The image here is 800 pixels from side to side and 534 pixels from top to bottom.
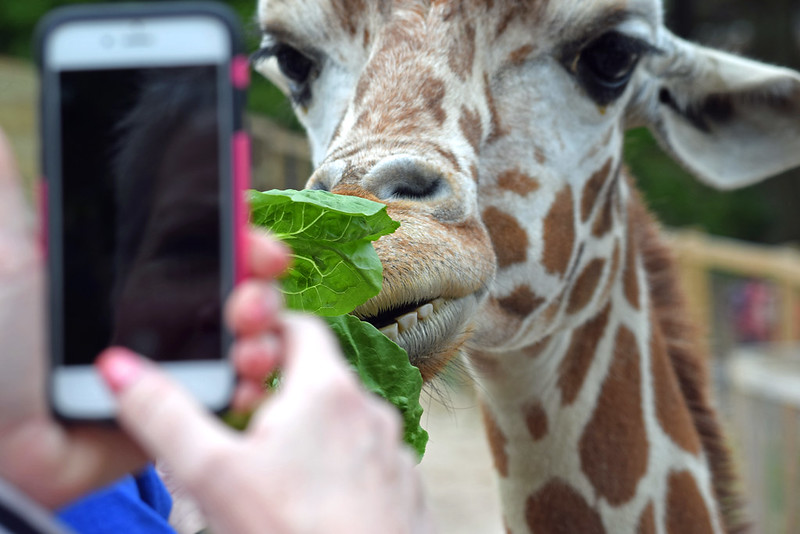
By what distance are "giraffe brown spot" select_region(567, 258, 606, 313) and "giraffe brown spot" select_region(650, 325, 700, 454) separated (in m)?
0.23

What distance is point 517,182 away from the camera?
1903mm

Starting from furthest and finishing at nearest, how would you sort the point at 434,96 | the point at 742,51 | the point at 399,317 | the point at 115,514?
the point at 742,51, the point at 434,96, the point at 399,317, the point at 115,514

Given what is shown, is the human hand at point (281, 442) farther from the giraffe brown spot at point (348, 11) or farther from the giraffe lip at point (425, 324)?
the giraffe brown spot at point (348, 11)

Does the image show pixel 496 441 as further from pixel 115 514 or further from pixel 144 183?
pixel 144 183

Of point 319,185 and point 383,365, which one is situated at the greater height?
point 319,185

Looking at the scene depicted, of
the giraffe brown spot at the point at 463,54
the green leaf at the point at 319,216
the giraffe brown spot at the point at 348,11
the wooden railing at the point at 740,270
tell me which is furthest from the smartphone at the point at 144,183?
the wooden railing at the point at 740,270

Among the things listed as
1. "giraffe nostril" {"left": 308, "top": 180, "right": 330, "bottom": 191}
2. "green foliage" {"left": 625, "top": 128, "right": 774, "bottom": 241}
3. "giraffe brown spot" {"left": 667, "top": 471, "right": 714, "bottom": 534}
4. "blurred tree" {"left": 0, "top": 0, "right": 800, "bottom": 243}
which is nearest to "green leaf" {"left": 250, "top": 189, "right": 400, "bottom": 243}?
"giraffe nostril" {"left": 308, "top": 180, "right": 330, "bottom": 191}

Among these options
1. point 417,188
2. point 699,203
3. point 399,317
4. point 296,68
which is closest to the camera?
point 399,317

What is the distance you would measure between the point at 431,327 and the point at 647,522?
2.80ft

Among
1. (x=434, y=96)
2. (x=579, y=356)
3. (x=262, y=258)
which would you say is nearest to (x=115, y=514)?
(x=262, y=258)

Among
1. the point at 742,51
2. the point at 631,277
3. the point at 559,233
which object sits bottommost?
the point at 742,51

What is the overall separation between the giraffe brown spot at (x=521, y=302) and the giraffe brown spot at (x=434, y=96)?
1.38 ft

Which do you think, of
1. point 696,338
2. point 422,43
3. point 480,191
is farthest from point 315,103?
point 696,338

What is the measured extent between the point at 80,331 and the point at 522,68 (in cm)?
148
